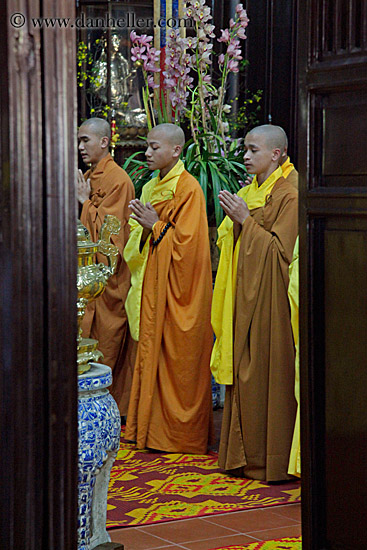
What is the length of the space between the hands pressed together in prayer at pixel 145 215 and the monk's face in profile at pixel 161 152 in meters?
0.25

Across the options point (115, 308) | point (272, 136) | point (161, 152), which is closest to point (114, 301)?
point (115, 308)

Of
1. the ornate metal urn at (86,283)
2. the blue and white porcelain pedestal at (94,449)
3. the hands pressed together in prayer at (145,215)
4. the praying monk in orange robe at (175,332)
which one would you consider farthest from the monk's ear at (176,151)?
the blue and white porcelain pedestal at (94,449)

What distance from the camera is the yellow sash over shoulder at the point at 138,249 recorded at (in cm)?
514

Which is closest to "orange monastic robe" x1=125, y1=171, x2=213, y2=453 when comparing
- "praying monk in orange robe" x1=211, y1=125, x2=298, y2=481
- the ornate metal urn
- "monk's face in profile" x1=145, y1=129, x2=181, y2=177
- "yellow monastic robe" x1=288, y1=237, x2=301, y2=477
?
"monk's face in profile" x1=145, y1=129, x2=181, y2=177

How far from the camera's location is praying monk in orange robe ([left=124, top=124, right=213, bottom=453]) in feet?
16.2

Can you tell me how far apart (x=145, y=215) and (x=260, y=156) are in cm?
81

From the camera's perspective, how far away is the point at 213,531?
3.56 metres

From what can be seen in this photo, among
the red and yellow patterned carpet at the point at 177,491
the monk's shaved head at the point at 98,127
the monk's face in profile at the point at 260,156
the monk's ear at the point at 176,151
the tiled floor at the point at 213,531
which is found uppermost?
the monk's shaved head at the point at 98,127

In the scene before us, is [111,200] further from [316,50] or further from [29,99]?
[29,99]

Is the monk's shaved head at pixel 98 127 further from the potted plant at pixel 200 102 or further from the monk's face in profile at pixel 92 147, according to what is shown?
the potted plant at pixel 200 102

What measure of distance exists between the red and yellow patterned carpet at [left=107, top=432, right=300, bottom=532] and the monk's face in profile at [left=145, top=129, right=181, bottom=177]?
5.44ft

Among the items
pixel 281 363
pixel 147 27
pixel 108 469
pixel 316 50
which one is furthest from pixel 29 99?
pixel 147 27

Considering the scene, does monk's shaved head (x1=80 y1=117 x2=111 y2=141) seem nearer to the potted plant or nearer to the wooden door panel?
the potted plant

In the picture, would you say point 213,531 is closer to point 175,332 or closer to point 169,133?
point 175,332
